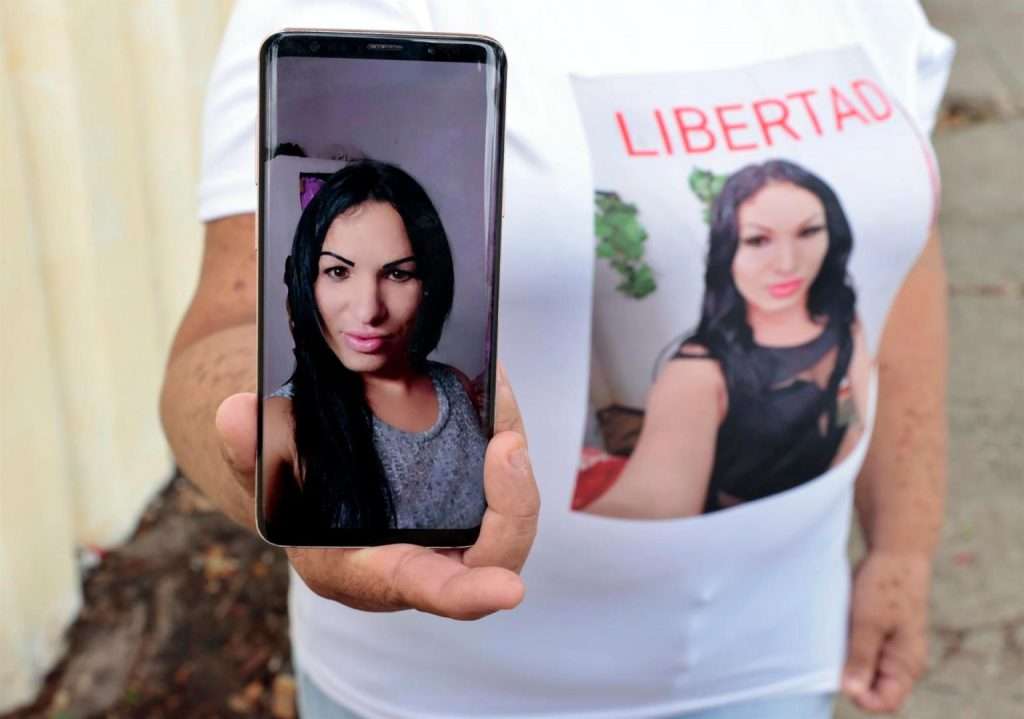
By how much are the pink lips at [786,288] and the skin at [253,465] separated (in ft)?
1.16

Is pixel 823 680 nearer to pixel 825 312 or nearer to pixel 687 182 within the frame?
pixel 825 312

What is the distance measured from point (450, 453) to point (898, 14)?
71 cm

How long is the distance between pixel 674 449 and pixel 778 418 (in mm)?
108

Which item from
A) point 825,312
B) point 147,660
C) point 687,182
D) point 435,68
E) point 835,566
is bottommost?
point 147,660

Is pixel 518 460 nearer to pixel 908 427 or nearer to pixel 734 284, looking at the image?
pixel 734 284

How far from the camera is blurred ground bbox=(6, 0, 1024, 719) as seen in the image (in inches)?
88.8

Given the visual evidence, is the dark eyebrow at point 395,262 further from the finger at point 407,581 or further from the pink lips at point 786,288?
the pink lips at point 786,288

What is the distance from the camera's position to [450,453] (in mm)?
809

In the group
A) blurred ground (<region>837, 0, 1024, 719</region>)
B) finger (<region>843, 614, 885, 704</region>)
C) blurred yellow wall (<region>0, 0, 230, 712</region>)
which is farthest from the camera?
blurred ground (<region>837, 0, 1024, 719</region>)

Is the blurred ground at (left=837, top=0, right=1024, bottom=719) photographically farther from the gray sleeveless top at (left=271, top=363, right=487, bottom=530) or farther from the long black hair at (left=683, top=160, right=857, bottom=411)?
the gray sleeveless top at (left=271, top=363, right=487, bottom=530)

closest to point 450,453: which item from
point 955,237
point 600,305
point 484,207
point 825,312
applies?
point 484,207

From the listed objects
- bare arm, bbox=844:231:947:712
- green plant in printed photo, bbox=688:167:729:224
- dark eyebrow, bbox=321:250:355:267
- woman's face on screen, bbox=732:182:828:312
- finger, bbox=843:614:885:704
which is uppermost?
dark eyebrow, bbox=321:250:355:267

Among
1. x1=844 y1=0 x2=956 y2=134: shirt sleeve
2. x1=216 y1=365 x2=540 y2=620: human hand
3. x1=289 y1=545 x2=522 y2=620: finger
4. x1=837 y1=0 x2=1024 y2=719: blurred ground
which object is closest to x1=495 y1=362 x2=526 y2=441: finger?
x1=216 y1=365 x2=540 y2=620: human hand

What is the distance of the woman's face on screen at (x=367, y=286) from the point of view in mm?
774
